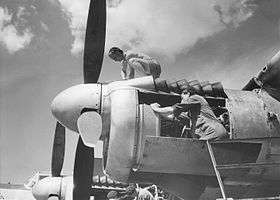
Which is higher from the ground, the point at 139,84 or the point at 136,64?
the point at 136,64

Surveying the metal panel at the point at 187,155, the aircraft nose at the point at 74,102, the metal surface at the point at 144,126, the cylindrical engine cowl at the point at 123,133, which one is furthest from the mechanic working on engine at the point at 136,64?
the metal panel at the point at 187,155

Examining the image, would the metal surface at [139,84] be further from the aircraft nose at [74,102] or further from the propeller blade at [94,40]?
the propeller blade at [94,40]

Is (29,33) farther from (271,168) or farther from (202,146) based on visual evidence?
(271,168)

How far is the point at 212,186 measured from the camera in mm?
6375

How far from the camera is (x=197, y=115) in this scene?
544 cm

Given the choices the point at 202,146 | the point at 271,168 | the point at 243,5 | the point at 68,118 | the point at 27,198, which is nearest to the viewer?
the point at 202,146

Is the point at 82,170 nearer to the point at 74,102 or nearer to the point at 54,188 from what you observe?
the point at 74,102

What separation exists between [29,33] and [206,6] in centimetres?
419

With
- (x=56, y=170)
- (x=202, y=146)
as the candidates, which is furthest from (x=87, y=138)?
(x=56, y=170)

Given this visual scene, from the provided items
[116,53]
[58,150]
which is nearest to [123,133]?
[116,53]

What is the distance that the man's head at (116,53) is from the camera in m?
7.01

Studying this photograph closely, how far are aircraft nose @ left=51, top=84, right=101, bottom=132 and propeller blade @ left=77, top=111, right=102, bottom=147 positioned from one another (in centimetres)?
30

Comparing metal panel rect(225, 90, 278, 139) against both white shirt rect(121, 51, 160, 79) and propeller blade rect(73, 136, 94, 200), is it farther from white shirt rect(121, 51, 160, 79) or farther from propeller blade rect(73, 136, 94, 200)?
propeller blade rect(73, 136, 94, 200)

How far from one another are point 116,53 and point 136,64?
61cm
